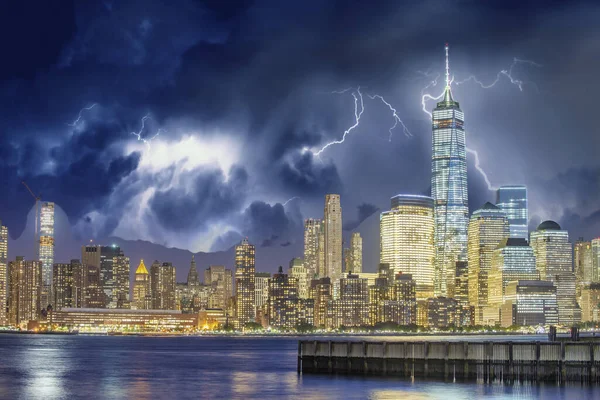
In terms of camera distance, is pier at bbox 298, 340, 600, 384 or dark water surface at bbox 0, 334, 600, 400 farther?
pier at bbox 298, 340, 600, 384

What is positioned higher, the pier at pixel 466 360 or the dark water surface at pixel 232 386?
the pier at pixel 466 360

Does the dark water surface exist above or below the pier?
below

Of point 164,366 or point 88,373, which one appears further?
Answer: point 164,366

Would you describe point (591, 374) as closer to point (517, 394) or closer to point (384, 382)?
point (517, 394)

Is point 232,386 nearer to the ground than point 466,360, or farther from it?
nearer to the ground

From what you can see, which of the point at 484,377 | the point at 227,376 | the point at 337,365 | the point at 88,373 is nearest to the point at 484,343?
the point at 484,377

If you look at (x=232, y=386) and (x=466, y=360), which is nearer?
(x=466, y=360)

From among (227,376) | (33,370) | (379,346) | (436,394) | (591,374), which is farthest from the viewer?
(33,370)

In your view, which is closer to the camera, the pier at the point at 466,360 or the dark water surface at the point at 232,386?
the dark water surface at the point at 232,386
